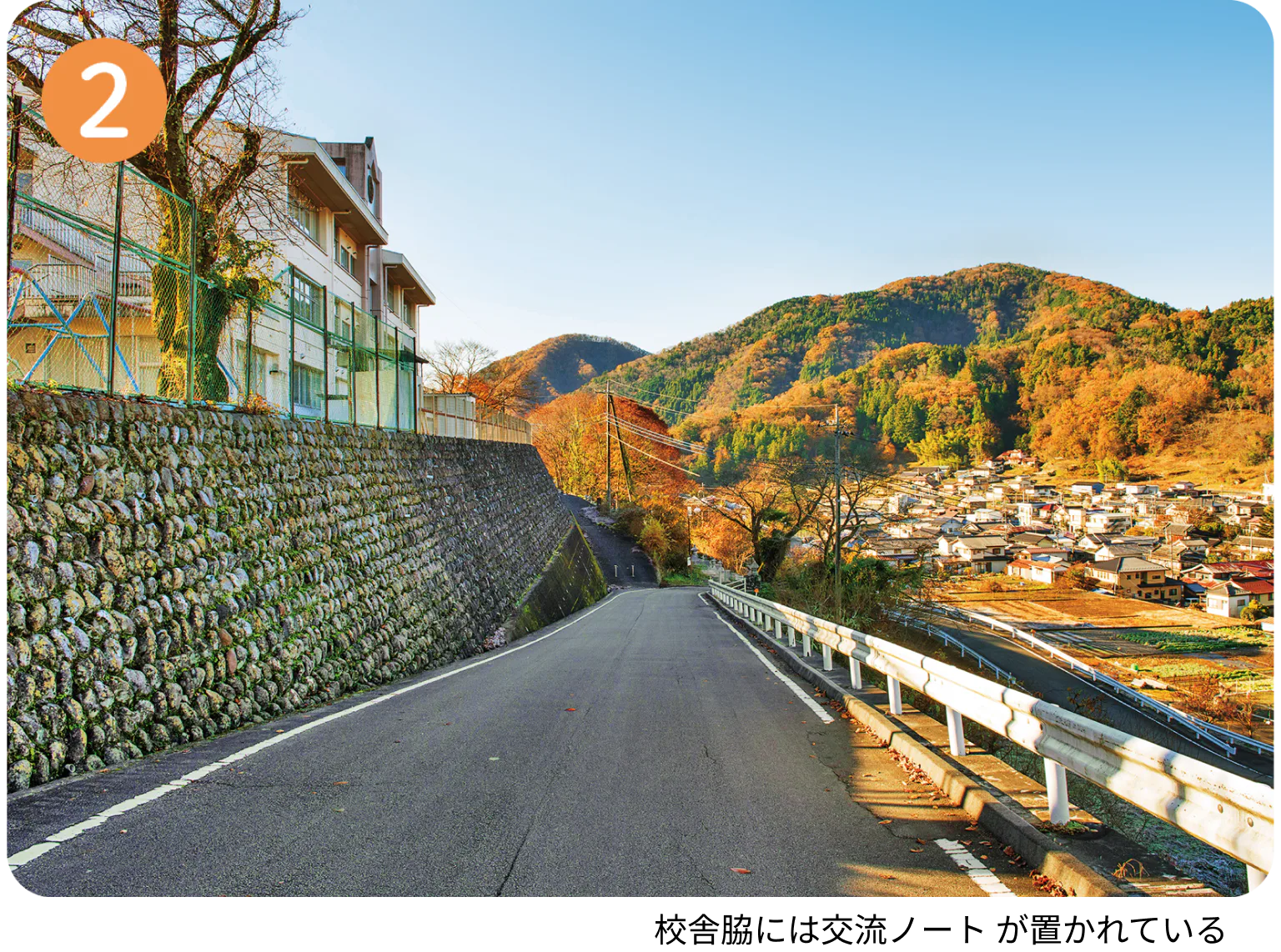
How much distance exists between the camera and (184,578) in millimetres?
7090

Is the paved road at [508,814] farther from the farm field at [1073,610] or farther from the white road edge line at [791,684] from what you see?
the farm field at [1073,610]

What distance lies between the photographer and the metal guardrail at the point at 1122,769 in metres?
2.54

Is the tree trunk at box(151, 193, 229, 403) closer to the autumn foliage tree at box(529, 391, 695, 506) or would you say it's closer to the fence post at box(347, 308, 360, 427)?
the fence post at box(347, 308, 360, 427)

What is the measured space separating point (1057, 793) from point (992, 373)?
66.4 metres

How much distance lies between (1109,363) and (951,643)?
63.5 feet

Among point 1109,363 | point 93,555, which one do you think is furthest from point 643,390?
point 93,555

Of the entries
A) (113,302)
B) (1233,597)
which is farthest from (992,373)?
(113,302)

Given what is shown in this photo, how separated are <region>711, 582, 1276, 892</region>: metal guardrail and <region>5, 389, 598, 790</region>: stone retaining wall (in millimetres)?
6374

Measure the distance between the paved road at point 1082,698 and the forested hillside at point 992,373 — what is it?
8.48 meters

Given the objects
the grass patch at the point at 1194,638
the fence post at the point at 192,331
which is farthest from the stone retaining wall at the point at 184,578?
the grass patch at the point at 1194,638

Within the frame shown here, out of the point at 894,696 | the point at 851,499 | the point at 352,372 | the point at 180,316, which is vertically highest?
the point at 352,372

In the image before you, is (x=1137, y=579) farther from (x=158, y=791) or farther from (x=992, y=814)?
(x=158, y=791)

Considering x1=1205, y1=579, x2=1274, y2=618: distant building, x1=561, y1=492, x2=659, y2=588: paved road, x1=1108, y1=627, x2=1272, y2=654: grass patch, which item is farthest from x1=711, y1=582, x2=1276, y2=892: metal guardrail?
x1=561, y1=492, x2=659, y2=588: paved road
